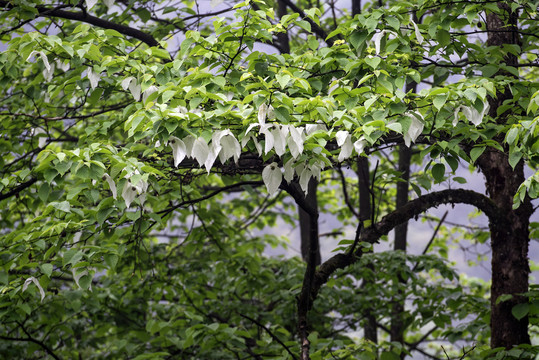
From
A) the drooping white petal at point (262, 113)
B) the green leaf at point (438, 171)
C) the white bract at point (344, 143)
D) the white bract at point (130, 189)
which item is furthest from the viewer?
the green leaf at point (438, 171)

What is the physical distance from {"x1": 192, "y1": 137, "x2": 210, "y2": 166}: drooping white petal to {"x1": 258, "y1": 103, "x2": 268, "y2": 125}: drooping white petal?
10.9 inches

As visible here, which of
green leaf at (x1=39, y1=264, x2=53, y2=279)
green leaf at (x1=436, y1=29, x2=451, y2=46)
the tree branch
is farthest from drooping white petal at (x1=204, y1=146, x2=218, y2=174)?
the tree branch

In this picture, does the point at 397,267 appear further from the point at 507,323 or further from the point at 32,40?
the point at 32,40

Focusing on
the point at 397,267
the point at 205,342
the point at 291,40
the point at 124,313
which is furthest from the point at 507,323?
the point at 291,40

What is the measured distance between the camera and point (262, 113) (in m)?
2.31

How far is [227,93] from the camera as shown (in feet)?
10.0

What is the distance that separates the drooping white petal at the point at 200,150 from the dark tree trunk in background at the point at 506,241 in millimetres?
2357

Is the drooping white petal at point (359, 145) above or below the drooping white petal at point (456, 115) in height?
below

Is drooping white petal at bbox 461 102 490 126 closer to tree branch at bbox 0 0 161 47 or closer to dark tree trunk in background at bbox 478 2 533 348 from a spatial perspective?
dark tree trunk in background at bbox 478 2 533 348

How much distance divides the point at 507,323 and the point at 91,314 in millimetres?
3375

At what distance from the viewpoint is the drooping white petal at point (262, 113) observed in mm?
2270

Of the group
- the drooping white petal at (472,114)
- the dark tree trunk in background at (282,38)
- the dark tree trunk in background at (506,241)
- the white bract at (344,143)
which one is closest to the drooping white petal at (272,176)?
the white bract at (344,143)

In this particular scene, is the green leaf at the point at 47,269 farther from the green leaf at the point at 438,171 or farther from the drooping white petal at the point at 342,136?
the green leaf at the point at 438,171

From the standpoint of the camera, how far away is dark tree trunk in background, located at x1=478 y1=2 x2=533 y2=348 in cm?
399
